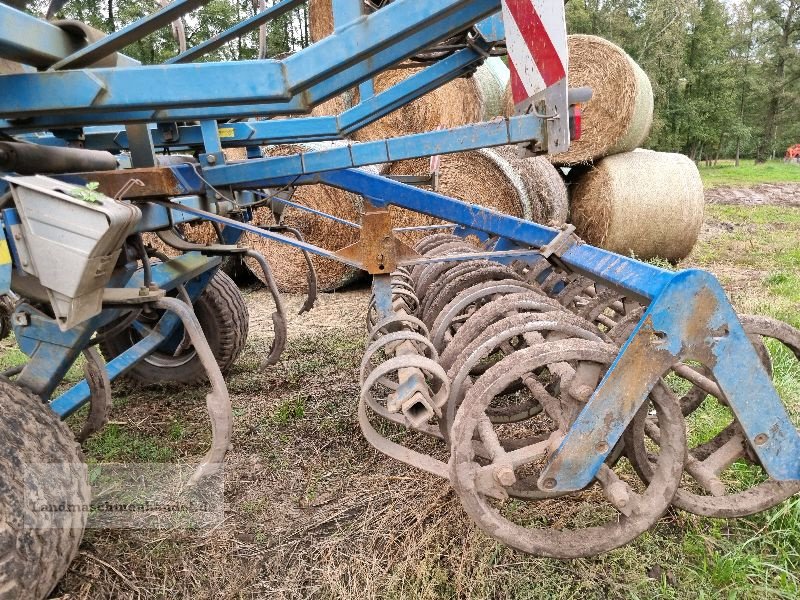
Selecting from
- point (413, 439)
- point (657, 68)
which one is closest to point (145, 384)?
point (413, 439)

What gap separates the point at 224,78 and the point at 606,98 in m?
4.93

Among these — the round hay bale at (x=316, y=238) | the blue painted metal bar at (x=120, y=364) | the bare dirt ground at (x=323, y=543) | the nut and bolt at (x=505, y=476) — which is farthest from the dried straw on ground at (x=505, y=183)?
the nut and bolt at (x=505, y=476)

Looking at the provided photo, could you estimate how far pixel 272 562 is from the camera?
2021 millimetres

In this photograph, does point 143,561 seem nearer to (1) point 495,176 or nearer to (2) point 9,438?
(2) point 9,438

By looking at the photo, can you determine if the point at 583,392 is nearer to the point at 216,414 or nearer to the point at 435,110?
the point at 216,414

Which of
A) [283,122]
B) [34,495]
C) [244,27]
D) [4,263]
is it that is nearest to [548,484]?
[34,495]

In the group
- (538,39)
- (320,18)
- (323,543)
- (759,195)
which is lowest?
(759,195)

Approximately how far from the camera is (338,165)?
253 centimetres

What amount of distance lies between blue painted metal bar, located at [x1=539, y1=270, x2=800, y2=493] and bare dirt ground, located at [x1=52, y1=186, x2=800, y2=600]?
481 mm

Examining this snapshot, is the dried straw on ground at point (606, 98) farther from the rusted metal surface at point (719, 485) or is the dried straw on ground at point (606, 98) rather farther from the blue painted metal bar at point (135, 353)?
the rusted metal surface at point (719, 485)

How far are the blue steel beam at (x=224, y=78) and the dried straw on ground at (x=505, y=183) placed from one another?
3550 millimetres

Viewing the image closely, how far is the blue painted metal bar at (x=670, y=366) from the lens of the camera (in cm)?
156

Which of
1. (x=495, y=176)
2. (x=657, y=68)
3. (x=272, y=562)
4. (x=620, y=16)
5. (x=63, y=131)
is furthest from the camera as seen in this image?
(x=620, y=16)

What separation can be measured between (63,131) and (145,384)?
1.56 meters
